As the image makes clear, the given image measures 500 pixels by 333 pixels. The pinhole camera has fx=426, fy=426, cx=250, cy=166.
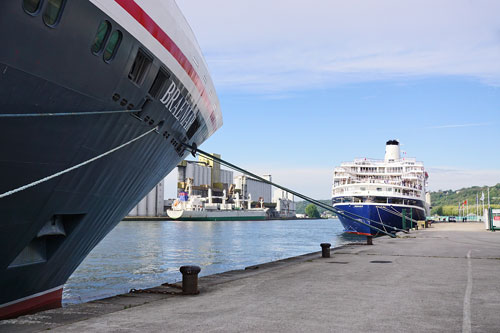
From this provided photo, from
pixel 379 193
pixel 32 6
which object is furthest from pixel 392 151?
pixel 32 6

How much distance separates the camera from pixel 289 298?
347 inches

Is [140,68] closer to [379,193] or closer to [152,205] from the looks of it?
[379,193]

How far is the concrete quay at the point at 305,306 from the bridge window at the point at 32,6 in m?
4.56

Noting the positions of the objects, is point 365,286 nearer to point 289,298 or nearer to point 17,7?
point 289,298

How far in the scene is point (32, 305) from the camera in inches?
372

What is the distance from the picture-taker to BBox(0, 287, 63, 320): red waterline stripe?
8562 mm

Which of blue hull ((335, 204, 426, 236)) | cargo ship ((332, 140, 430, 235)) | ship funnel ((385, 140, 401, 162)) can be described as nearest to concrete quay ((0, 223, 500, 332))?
cargo ship ((332, 140, 430, 235))

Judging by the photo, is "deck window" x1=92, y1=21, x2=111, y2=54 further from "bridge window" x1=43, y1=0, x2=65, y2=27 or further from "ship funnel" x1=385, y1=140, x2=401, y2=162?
"ship funnel" x1=385, y1=140, x2=401, y2=162

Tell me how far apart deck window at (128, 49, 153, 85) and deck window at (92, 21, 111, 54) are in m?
1.12

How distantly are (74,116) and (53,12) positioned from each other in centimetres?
173

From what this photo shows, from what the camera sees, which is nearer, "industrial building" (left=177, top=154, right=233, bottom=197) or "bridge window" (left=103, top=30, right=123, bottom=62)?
"bridge window" (left=103, top=30, right=123, bottom=62)

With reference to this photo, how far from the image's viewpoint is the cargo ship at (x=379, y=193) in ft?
181

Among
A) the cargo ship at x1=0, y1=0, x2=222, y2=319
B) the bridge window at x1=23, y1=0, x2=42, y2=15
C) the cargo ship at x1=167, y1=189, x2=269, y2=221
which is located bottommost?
the cargo ship at x1=167, y1=189, x2=269, y2=221

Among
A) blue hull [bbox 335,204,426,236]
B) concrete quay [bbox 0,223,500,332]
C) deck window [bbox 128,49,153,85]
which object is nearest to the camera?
concrete quay [bbox 0,223,500,332]
